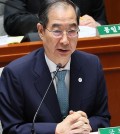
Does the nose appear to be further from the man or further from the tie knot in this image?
the tie knot

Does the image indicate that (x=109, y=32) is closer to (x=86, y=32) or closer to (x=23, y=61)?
(x=86, y=32)

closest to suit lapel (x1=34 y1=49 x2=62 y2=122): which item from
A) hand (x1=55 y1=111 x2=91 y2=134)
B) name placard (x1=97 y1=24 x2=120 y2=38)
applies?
hand (x1=55 y1=111 x2=91 y2=134)

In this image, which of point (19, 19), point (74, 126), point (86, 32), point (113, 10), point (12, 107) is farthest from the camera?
point (113, 10)

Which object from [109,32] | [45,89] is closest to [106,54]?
[109,32]

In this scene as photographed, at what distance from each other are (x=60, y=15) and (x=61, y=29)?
0.16ft

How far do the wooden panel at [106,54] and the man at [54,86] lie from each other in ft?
0.82

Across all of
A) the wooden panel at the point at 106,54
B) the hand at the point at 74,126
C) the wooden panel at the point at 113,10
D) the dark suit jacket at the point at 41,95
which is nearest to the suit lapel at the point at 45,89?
the dark suit jacket at the point at 41,95

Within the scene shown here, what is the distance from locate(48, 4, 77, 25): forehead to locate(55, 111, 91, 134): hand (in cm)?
33

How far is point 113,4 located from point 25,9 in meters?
0.98

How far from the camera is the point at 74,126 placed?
128 centimetres

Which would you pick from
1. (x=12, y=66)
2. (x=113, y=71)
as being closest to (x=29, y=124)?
(x=12, y=66)

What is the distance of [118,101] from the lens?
1863mm

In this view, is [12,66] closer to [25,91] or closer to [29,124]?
[25,91]

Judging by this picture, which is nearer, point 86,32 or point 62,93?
point 62,93
